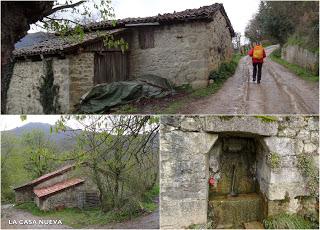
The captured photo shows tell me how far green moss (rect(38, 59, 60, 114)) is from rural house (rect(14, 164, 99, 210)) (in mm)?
3522

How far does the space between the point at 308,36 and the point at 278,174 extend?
962 centimetres

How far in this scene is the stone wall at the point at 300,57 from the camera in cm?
1142

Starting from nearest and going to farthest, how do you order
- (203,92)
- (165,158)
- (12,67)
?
(165,158) < (203,92) < (12,67)

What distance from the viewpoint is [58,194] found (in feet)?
27.2

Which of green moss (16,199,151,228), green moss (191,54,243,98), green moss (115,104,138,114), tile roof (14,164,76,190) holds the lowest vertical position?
green moss (16,199,151,228)

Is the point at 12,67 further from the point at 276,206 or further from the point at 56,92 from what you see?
the point at 276,206

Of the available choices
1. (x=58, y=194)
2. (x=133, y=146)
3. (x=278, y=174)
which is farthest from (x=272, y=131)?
(x=58, y=194)

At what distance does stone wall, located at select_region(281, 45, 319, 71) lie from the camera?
450 inches

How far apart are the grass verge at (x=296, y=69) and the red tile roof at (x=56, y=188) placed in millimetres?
8322

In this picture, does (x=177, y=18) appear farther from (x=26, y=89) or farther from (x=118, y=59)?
(x=26, y=89)

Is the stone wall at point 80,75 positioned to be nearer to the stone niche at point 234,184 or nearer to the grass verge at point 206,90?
the grass verge at point 206,90

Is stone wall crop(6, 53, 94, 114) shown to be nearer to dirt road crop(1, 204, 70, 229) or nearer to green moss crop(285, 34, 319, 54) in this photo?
dirt road crop(1, 204, 70, 229)

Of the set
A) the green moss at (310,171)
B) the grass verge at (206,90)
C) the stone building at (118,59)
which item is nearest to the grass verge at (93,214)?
the grass verge at (206,90)

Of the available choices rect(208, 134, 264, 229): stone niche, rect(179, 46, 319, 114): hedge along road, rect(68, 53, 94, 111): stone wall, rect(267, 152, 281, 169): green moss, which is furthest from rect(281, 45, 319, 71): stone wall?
rect(68, 53, 94, 111): stone wall
